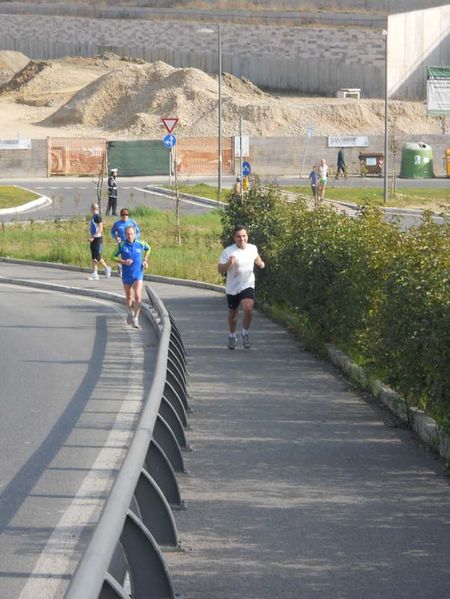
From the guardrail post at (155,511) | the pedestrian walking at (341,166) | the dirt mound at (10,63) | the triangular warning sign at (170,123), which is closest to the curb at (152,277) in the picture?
the triangular warning sign at (170,123)

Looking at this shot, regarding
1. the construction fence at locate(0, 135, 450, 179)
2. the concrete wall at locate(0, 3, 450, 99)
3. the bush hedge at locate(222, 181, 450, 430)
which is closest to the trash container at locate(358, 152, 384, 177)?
the construction fence at locate(0, 135, 450, 179)

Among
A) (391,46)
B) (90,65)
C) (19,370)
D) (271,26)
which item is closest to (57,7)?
(90,65)

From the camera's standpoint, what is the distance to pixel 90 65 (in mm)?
99688

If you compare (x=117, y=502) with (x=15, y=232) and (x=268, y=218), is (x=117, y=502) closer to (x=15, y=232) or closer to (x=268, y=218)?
(x=268, y=218)

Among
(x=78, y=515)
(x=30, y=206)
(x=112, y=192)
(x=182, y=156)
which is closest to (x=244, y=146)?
(x=182, y=156)

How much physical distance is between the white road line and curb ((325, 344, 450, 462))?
250 centimetres

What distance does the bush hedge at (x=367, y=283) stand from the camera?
10.9 m

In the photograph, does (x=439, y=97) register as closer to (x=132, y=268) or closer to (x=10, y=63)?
(x=10, y=63)

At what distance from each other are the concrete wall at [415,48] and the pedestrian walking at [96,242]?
191 ft

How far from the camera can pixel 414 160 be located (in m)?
68.3

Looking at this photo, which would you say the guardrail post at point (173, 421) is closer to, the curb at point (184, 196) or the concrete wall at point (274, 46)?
the curb at point (184, 196)

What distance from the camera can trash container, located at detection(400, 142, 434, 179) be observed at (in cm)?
6806

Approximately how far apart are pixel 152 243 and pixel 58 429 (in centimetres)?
2415

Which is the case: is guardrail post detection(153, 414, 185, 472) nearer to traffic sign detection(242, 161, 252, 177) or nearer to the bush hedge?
the bush hedge
